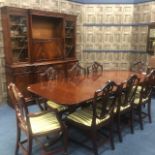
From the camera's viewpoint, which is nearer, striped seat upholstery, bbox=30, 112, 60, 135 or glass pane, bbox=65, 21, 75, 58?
striped seat upholstery, bbox=30, 112, 60, 135

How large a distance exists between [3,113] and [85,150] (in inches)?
75.3

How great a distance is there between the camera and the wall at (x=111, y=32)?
5258 millimetres

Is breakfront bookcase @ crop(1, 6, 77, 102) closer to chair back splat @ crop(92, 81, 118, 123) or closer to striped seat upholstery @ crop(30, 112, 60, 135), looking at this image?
striped seat upholstery @ crop(30, 112, 60, 135)

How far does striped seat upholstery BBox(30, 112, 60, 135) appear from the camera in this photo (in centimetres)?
205

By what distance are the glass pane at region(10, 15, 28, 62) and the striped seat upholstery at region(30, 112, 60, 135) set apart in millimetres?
1841

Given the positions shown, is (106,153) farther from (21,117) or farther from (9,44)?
(9,44)

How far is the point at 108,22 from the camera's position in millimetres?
5457

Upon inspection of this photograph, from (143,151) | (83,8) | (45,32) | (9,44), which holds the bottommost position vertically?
(143,151)

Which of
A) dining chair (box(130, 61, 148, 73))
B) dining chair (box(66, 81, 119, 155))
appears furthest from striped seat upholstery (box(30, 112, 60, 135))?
dining chair (box(130, 61, 148, 73))

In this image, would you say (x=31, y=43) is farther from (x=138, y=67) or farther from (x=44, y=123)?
(x=138, y=67)

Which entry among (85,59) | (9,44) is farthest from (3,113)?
(85,59)

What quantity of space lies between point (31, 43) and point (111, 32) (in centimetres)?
261

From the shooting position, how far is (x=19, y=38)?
3816mm

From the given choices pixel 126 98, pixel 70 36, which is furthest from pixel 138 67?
pixel 126 98
